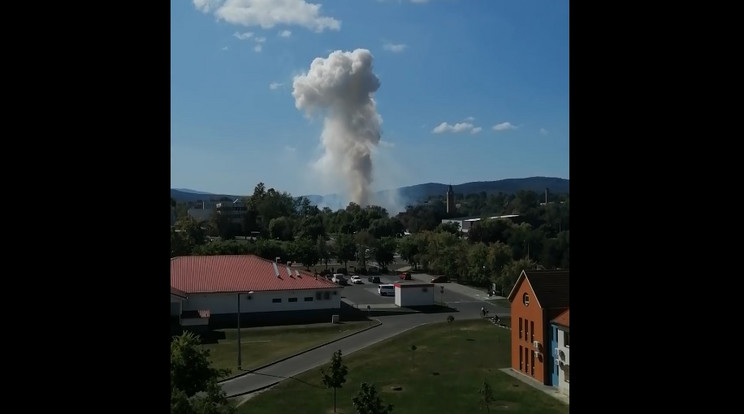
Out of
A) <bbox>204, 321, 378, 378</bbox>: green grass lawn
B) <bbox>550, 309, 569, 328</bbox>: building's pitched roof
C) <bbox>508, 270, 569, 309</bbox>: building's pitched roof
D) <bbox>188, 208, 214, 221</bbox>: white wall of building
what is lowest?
<bbox>204, 321, 378, 378</bbox>: green grass lawn

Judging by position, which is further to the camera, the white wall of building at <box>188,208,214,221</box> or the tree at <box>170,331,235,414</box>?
the white wall of building at <box>188,208,214,221</box>

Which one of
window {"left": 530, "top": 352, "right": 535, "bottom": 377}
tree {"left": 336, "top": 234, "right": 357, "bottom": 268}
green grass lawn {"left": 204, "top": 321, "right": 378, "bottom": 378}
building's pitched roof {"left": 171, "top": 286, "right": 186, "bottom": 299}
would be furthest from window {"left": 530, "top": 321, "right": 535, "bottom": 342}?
tree {"left": 336, "top": 234, "right": 357, "bottom": 268}

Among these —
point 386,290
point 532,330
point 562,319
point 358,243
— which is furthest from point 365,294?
point 562,319

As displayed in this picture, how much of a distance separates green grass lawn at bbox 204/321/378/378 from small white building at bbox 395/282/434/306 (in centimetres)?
147

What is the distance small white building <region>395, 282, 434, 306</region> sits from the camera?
428 inches

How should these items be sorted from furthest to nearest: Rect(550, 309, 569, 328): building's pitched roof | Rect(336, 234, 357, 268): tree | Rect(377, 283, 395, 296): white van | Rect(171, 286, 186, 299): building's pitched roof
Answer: Rect(336, 234, 357, 268): tree → Rect(377, 283, 395, 296): white van → Rect(171, 286, 186, 299): building's pitched roof → Rect(550, 309, 569, 328): building's pitched roof

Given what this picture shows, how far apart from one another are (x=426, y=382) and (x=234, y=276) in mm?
4132

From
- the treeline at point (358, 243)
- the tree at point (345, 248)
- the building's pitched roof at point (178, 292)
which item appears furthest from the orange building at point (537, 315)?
the tree at point (345, 248)

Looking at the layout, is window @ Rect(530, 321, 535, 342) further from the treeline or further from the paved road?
the treeline

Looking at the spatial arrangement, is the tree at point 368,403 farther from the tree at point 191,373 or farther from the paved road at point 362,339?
the paved road at point 362,339
